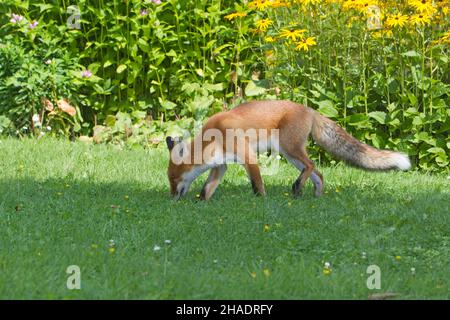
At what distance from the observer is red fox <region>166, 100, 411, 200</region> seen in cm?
816

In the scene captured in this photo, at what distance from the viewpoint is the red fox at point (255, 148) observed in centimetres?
816

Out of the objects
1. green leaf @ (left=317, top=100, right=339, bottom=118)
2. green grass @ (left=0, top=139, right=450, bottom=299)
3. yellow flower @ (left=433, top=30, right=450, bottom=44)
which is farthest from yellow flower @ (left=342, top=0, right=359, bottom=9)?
green grass @ (left=0, top=139, right=450, bottom=299)

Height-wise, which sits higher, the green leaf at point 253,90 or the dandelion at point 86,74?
the dandelion at point 86,74

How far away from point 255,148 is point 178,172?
80 cm

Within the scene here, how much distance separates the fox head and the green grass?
178 mm

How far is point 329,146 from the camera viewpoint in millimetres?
8648

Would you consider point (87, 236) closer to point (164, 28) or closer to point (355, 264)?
point (355, 264)

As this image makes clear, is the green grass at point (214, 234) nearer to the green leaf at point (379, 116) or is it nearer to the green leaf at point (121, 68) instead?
the green leaf at point (379, 116)

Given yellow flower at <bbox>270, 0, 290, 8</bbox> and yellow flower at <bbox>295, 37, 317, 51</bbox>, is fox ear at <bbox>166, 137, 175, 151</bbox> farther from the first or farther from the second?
yellow flower at <bbox>270, 0, 290, 8</bbox>

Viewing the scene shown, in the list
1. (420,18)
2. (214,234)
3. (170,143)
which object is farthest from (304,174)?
(420,18)

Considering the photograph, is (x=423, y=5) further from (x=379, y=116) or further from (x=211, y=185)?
(x=211, y=185)

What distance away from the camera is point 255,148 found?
8352 millimetres

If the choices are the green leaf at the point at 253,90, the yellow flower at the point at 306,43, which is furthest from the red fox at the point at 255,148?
the green leaf at the point at 253,90

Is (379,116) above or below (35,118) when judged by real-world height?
above
